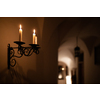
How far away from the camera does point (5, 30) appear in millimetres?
2072

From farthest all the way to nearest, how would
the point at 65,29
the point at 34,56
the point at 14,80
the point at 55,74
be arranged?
the point at 65,29 < the point at 55,74 < the point at 34,56 < the point at 14,80

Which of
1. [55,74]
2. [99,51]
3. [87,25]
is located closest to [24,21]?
[55,74]

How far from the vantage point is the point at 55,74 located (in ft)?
9.14

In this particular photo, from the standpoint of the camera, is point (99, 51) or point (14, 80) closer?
point (14, 80)

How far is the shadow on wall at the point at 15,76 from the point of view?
2063mm

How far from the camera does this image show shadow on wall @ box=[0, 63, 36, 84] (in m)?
2.06

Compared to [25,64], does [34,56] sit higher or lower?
higher

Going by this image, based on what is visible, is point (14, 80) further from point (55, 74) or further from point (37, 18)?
point (37, 18)

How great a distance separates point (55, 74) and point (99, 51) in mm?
2102

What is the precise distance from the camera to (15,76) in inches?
84.2
